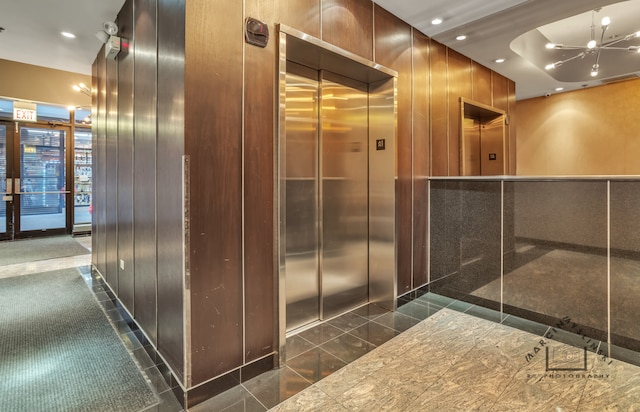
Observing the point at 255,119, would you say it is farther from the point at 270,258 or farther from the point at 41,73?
the point at 41,73

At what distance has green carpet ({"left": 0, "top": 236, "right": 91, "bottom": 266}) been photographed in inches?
225

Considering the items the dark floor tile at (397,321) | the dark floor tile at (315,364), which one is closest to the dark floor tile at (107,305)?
the dark floor tile at (315,364)

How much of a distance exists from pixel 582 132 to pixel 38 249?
39.7 feet

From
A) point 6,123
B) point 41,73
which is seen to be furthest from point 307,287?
point 6,123

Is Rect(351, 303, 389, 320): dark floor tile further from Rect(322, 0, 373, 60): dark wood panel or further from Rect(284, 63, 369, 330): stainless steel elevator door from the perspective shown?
Rect(322, 0, 373, 60): dark wood panel

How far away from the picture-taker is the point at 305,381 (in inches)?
90.4

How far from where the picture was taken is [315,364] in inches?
99.1

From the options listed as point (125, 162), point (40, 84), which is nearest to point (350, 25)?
point (125, 162)

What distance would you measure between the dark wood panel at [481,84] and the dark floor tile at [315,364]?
14.3 feet

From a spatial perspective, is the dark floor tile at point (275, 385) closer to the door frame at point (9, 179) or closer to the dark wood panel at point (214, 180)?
the dark wood panel at point (214, 180)

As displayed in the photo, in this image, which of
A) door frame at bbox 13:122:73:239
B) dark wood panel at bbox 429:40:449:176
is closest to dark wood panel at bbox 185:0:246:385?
dark wood panel at bbox 429:40:449:176

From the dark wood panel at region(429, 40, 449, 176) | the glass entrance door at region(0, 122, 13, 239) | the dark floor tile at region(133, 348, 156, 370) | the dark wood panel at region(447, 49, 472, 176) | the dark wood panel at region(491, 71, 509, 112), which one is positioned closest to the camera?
the dark floor tile at region(133, 348, 156, 370)

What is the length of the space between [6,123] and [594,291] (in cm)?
1050

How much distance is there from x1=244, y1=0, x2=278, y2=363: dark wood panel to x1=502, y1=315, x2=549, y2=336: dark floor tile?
7.92 feet
